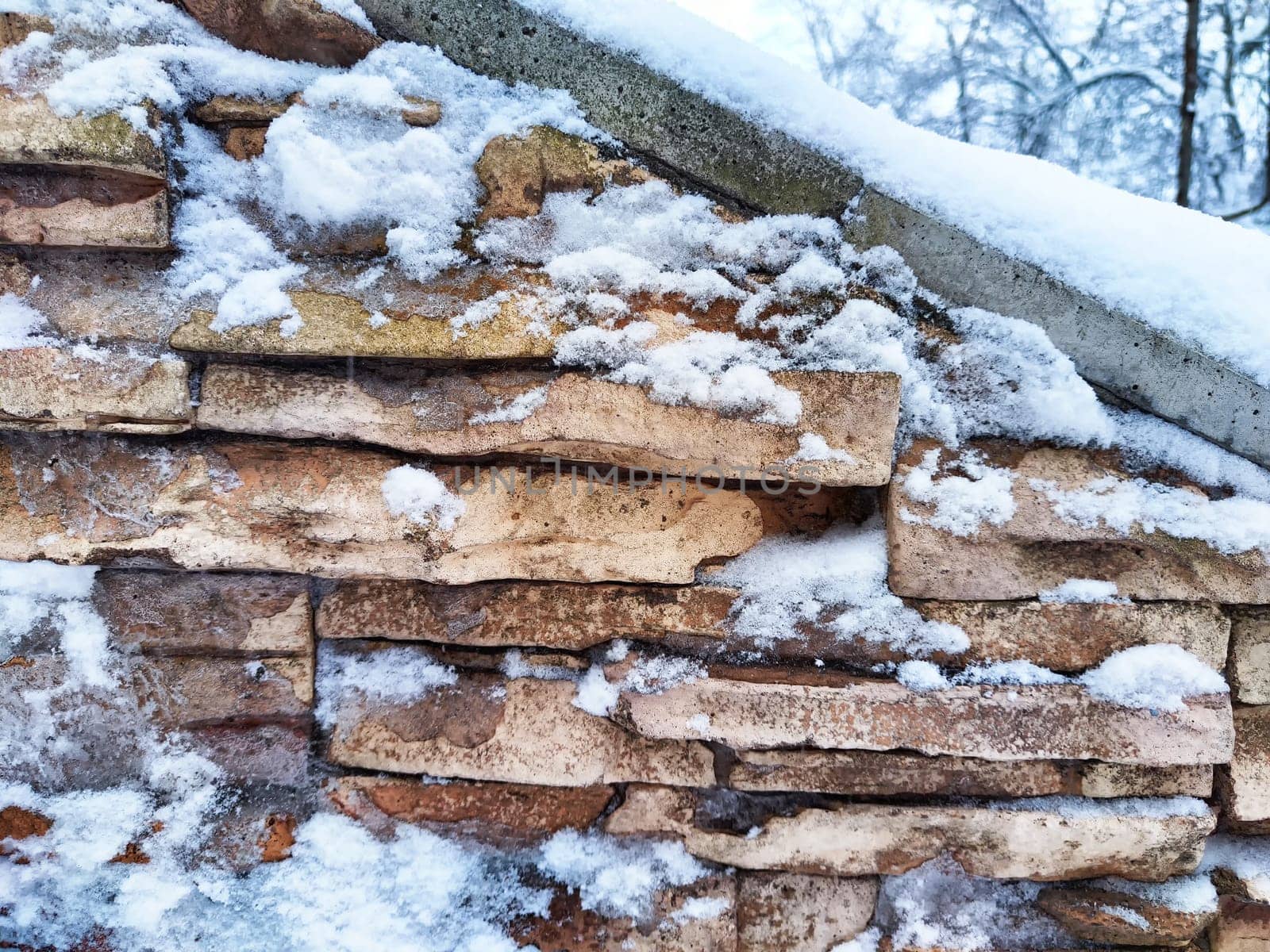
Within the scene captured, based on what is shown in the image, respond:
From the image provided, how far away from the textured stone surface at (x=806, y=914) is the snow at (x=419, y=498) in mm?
872

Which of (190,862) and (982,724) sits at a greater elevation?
(982,724)

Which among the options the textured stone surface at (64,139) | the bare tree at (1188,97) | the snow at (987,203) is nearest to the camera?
the textured stone surface at (64,139)

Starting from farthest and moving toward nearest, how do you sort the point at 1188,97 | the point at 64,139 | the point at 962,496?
the point at 1188,97
the point at 962,496
the point at 64,139

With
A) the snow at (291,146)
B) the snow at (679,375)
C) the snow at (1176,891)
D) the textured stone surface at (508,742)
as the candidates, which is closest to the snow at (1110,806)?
the snow at (1176,891)

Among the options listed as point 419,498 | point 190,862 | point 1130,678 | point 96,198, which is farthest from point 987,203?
point 190,862

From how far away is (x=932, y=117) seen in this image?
4.27 meters

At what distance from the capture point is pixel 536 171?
3.94ft

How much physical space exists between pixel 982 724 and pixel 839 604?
313 millimetres

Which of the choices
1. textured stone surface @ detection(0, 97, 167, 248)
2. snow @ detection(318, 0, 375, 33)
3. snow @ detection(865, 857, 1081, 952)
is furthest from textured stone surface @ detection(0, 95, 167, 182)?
snow @ detection(865, 857, 1081, 952)

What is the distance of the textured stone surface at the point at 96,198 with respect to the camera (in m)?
1.09

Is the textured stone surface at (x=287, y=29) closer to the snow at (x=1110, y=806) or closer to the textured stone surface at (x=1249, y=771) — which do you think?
the snow at (x=1110, y=806)

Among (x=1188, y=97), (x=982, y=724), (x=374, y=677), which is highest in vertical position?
(x=1188, y=97)

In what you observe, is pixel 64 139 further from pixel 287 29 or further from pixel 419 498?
pixel 419 498

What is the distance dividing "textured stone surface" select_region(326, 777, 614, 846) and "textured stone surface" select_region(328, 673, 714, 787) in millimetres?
32
